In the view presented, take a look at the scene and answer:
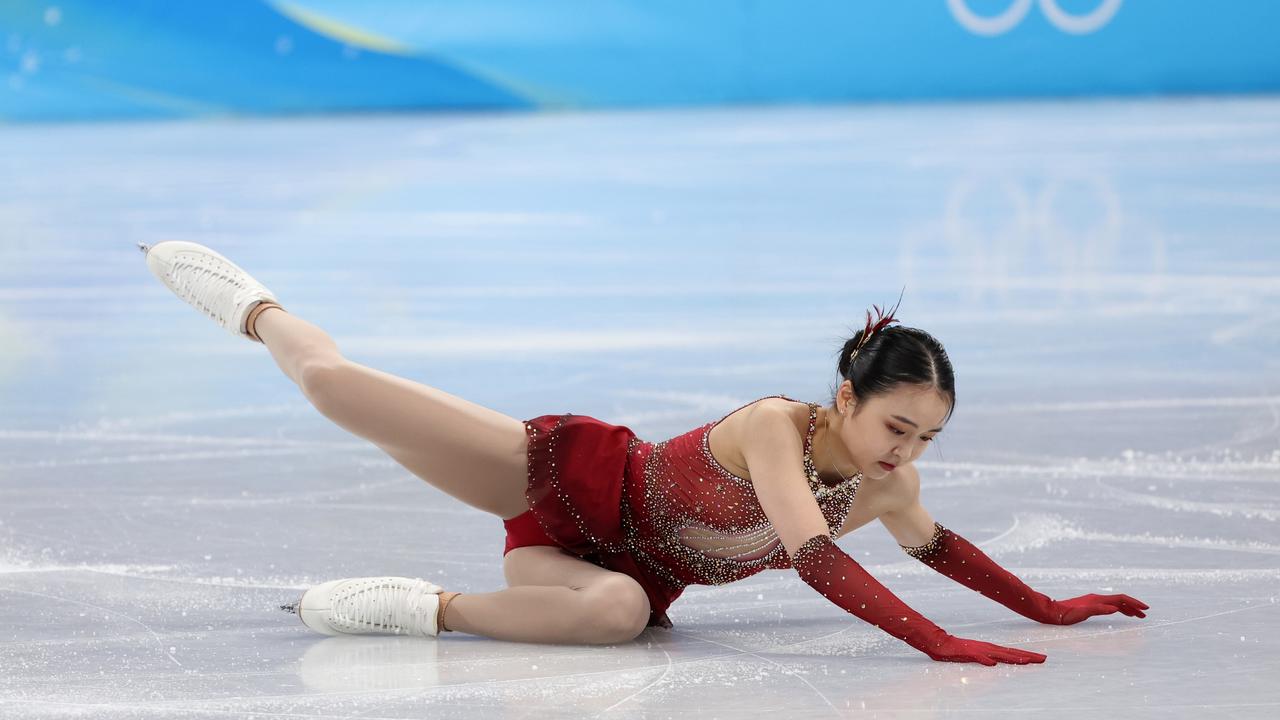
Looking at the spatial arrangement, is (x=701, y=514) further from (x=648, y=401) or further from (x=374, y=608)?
(x=648, y=401)

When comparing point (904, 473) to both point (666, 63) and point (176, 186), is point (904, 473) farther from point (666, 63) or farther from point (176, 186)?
point (666, 63)

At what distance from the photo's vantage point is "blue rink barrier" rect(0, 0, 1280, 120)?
1489 cm

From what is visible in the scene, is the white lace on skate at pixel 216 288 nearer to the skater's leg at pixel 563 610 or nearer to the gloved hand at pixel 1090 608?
the skater's leg at pixel 563 610

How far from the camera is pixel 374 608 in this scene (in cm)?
270

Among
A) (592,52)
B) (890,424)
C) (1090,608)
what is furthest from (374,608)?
(592,52)

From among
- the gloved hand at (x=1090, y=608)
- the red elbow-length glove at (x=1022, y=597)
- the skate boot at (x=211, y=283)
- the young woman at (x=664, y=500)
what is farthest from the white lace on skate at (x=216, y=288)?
the gloved hand at (x=1090, y=608)

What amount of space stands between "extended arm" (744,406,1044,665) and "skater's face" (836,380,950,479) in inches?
3.7

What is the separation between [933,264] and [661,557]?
406cm

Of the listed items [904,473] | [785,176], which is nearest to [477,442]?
[904,473]

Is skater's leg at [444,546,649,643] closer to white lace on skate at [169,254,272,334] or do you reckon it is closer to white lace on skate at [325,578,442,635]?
white lace on skate at [325,578,442,635]

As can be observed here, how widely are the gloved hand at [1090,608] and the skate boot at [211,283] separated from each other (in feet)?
4.92

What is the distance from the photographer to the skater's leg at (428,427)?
280 centimetres

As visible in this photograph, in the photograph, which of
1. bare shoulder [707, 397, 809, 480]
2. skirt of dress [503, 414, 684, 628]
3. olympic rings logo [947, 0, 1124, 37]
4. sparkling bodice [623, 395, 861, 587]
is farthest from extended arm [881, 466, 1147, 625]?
olympic rings logo [947, 0, 1124, 37]

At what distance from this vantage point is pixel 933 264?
6.61m
